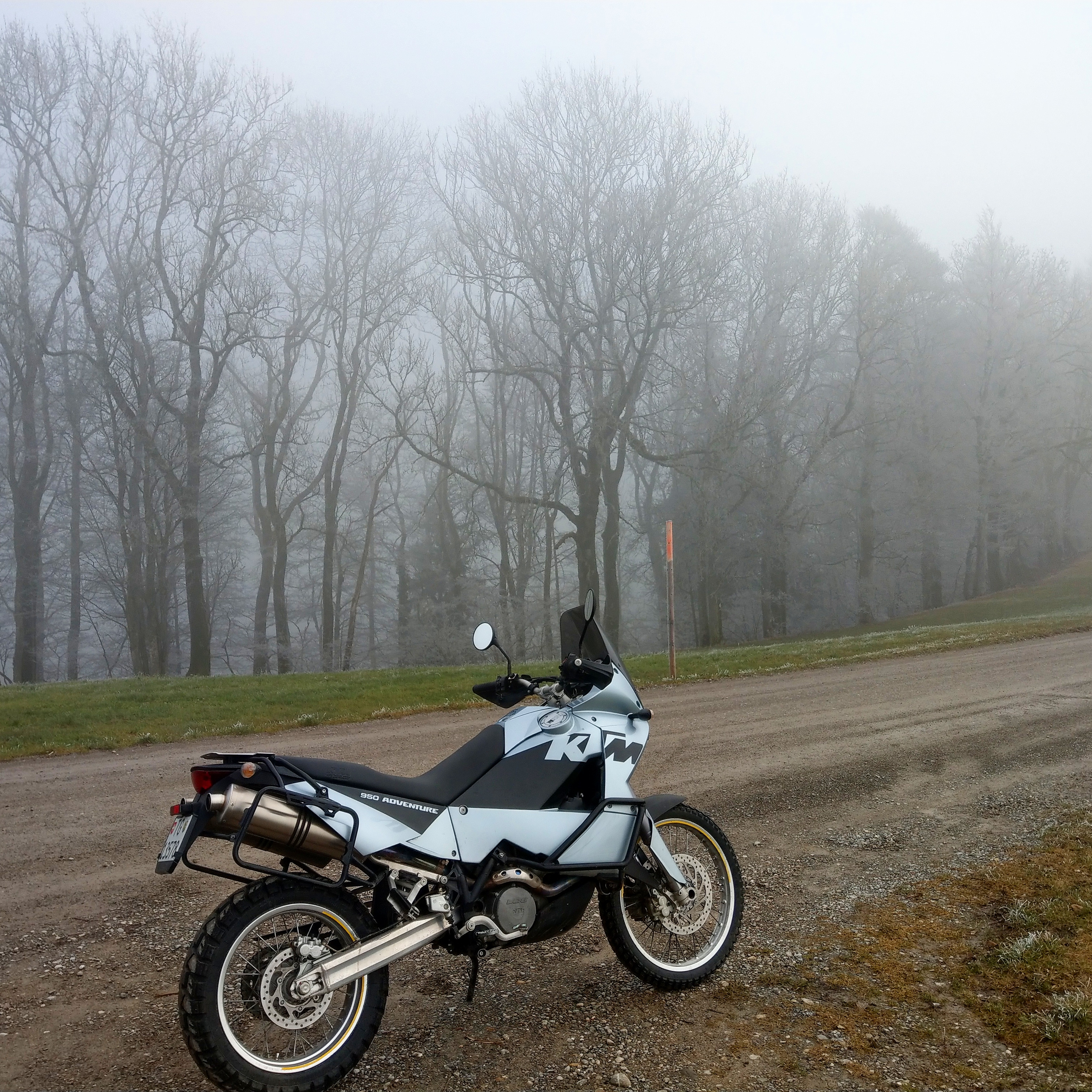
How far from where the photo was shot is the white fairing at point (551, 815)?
3.38 metres

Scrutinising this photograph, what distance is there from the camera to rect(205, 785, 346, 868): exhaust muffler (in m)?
3.12

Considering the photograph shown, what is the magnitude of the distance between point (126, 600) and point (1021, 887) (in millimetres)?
38507

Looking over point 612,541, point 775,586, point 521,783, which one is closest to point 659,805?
point 521,783

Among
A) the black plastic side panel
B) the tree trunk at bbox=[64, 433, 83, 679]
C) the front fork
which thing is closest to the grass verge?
the front fork

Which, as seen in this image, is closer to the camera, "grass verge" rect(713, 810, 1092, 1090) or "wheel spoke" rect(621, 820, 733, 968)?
"grass verge" rect(713, 810, 1092, 1090)

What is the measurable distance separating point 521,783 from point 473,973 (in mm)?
778

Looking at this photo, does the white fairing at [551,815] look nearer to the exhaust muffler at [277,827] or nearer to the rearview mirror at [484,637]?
the exhaust muffler at [277,827]

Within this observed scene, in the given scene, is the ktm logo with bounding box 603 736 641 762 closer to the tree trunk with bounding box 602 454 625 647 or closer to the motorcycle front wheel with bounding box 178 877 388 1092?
the motorcycle front wheel with bounding box 178 877 388 1092

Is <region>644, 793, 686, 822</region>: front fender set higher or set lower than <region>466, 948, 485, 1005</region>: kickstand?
higher

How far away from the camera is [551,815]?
3.79 metres

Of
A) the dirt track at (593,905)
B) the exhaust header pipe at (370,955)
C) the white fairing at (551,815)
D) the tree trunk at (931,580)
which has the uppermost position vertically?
the tree trunk at (931,580)

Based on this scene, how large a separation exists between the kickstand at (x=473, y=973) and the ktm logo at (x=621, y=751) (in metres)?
0.92

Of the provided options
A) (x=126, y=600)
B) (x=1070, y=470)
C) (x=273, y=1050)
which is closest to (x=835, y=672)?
(x=273, y=1050)

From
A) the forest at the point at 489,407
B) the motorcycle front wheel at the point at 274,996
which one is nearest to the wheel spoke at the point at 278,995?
the motorcycle front wheel at the point at 274,996
